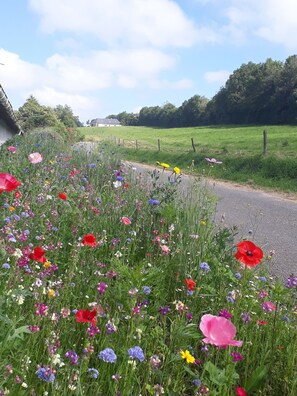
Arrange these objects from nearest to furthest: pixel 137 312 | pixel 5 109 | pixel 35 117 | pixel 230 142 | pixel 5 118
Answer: pixel 137 312
pixel 5 109
pixel 5 118
pixel 35 117
pixel 230 142

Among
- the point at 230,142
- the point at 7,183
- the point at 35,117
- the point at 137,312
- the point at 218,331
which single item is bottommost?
the point at 230,142

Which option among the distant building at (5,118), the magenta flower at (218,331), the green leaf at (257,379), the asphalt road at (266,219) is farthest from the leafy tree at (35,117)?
the magenta flower at (218,331)

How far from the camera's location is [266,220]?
8.24m

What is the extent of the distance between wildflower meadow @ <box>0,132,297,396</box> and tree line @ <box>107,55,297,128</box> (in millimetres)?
54635

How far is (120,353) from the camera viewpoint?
2.02 metres

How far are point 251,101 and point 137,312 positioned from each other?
6531cm

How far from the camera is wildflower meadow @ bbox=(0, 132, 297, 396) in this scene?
1.73 metres

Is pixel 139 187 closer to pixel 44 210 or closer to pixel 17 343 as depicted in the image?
pixel 44 210

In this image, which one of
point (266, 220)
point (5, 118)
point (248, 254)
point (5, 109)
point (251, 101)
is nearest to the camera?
point (248, 254)

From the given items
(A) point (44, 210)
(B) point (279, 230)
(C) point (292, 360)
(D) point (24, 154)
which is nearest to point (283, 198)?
(B) point (279, 230)

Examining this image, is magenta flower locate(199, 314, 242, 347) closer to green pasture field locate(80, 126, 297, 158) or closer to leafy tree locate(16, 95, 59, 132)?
green pasture field locate(80, 126, 297, 158)

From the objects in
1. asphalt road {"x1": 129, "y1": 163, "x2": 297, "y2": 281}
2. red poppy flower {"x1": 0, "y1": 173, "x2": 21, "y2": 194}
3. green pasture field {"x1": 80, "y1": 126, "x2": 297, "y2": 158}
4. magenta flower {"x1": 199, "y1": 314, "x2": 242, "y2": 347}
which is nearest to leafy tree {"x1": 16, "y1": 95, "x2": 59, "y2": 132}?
green pasture field {"x1": 80, "y1": 126, "x2": 297, "y2": 158}

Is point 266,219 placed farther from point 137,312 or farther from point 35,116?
point 35,116

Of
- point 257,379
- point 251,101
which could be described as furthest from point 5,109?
point 251,101
